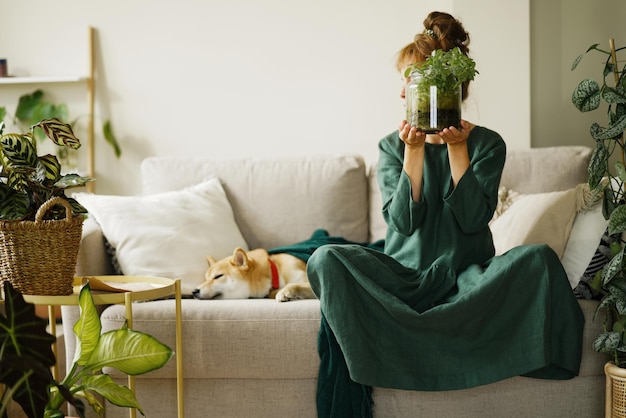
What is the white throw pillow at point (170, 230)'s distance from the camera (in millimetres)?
2545

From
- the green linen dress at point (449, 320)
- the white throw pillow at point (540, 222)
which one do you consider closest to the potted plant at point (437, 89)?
the green linen dress at point (449, 320)

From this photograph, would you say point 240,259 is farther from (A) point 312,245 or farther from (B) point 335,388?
(B) point 335,388

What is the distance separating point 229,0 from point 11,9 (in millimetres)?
1088

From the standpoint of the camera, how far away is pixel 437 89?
1.91 metres

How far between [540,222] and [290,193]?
0.95m

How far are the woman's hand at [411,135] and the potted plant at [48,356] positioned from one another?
3.18 feet

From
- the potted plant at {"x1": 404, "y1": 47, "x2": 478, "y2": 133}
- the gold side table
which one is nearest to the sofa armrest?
the gold side table

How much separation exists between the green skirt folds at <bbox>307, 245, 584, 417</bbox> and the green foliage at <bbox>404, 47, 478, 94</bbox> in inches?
21.8

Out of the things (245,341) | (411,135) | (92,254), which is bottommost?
(245,341)

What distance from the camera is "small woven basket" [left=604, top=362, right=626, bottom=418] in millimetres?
2021

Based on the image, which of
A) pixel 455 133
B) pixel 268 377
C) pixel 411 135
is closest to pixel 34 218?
pixel 268 377

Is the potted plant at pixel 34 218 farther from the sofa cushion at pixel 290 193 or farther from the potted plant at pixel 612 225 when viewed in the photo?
the potted plant at pixel 612 225

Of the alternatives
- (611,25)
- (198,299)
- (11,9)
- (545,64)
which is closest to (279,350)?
(198,299)

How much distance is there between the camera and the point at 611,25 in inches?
126
